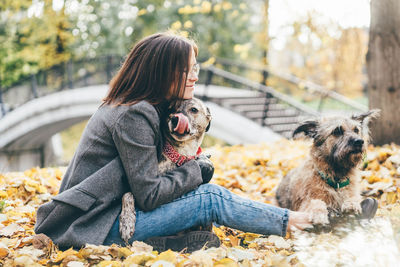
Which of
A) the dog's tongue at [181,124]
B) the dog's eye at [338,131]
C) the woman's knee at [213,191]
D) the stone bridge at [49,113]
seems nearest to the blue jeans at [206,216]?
the woman's knee at [213,191]

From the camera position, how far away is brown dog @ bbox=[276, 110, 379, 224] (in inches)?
125

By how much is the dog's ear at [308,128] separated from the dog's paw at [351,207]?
28.4 inches

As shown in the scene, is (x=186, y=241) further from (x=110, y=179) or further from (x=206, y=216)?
(x=110, y=179)

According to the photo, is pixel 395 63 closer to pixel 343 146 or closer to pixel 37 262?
pixel 343 146

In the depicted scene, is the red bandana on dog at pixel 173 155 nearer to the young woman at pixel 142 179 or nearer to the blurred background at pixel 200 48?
the young woman at pixel 142 179

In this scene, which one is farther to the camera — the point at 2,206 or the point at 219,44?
the point at 219,44

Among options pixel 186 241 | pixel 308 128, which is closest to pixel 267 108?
pixel 308 128

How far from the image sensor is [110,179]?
2490mm

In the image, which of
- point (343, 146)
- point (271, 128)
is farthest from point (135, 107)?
point (271, 128)

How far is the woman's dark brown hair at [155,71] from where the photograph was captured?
8.63 feet

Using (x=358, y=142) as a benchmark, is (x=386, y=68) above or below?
above

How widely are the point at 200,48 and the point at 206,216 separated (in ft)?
72.4

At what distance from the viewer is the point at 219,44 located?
A: 82.4 feet

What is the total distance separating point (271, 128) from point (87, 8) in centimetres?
1582
